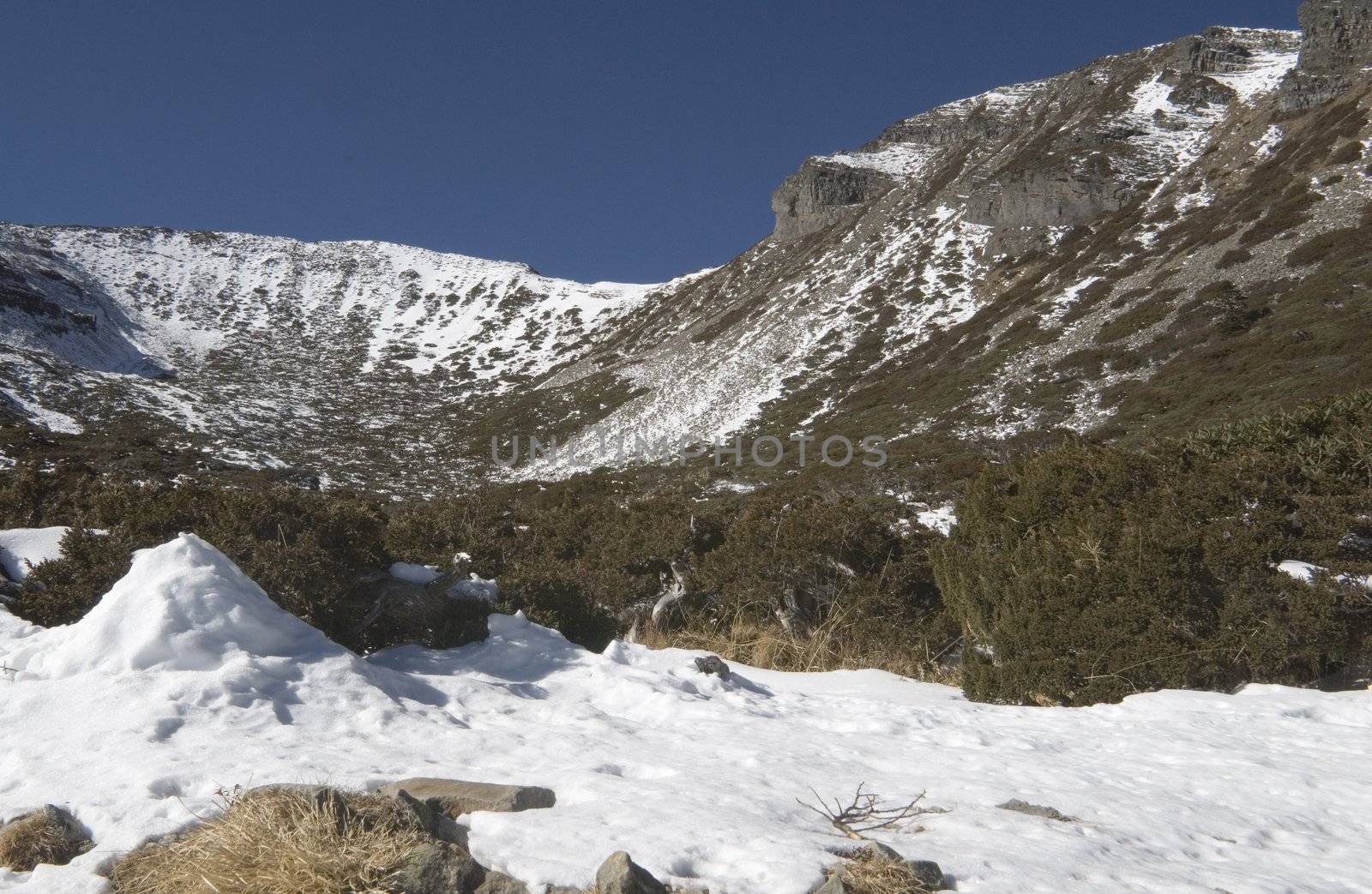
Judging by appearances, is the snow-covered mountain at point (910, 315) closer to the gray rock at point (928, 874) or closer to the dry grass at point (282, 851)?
the gray rock at point (928, 874)

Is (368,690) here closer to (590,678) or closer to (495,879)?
(590,678)

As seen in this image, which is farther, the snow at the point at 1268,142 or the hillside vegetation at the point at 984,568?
the snow at the point at 1268,142

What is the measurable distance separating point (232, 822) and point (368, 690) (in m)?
2.10

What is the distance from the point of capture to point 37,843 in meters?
3.20

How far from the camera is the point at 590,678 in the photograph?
673 centimetres

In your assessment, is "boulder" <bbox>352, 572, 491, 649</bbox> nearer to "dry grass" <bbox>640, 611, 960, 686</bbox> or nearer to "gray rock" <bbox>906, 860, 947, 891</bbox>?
"dry grass" <bbox>640, 611, 960, 686</bbox>

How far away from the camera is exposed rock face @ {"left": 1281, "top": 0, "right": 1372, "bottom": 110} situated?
48.5 metres

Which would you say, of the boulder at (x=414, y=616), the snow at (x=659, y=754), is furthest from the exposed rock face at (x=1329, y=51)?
the boulder at (x=414, y=616)

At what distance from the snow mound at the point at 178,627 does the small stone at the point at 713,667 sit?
296cm

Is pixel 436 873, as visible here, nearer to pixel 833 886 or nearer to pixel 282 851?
pixel 282 851

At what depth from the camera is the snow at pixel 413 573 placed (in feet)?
25.6

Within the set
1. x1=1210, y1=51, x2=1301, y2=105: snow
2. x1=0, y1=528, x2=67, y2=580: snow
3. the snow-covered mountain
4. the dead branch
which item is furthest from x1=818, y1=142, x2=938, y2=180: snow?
the dead branch

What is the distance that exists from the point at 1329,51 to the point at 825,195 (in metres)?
40.4

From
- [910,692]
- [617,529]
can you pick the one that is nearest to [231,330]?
[617,529]
